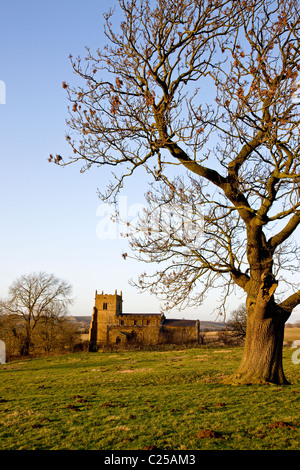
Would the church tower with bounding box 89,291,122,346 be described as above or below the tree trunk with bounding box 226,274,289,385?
below

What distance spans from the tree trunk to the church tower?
7882 centimetres

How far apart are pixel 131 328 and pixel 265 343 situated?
75852 mm

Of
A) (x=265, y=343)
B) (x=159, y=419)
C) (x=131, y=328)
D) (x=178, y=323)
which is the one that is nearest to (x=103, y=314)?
(x=131, y=328)

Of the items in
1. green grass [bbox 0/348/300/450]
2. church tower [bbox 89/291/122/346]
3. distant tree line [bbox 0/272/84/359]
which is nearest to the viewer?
green grass [bbox 0/348/300/450]

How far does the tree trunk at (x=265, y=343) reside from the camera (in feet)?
41.4

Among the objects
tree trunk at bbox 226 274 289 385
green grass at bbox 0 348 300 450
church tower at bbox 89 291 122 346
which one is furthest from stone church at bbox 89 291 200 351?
green grass at bbox 0 348 300 450

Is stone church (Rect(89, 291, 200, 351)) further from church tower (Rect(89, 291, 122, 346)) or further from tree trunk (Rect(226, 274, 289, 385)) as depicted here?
tree trunk (Rect(226, 274, 289, 385))

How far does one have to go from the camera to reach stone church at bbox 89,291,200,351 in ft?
268

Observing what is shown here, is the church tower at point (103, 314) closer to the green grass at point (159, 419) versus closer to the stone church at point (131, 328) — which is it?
the stone church at point (131, 328)

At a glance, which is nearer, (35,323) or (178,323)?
(35,323)

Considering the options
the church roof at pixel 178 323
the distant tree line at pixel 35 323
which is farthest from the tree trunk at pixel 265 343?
the church roof at pixel 178 323

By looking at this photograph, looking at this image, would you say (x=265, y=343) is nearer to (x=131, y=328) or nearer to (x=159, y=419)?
(x=159, y=419)

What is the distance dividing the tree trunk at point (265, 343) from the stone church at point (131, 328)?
222 feet

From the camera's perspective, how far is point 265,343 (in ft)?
41.8
